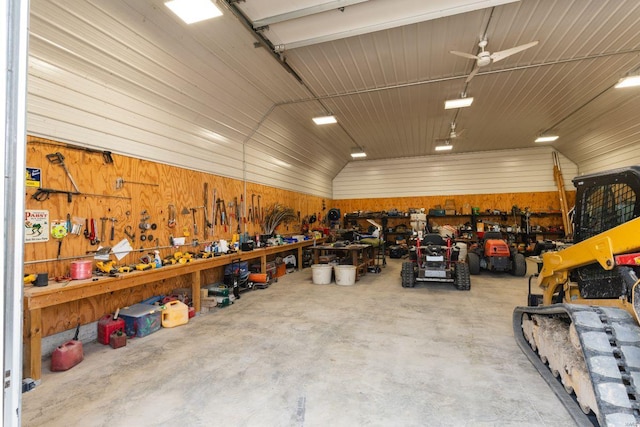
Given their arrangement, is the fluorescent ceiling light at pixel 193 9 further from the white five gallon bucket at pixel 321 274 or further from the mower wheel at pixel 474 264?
the mower wheel at pixel 474 264

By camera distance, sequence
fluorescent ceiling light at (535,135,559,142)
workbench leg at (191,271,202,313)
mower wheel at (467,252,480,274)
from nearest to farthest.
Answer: workbench leg at (191,271,202,313), mower wheel at (467,252,480,274), fluorescent ceiling light at (535,135,559,142)

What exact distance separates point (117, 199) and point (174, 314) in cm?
170

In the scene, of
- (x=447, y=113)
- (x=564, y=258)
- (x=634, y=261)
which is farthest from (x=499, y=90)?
(x=634, y=261)

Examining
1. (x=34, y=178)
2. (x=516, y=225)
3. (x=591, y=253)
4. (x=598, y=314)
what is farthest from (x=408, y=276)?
(x=516, y=225)

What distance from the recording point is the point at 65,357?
9.31 ft

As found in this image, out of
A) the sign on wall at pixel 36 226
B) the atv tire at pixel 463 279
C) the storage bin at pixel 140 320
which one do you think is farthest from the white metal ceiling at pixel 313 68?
the atv tire at pixel 463 279

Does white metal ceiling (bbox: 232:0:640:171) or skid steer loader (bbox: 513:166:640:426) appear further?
white metal ceiling (bbox: 232:0:640:171)

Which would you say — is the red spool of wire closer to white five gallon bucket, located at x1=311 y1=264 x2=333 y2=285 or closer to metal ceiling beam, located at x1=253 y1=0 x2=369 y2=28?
metal ceiling beam, located at x1=253 y1=0 x2=369 y2=28

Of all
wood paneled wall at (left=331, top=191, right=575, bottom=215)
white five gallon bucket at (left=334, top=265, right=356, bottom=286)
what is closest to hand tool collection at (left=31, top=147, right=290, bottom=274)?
white five gallon bucket at (left=334, top=265, right=356, bottom=286)

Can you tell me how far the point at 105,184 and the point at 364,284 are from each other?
4919mm

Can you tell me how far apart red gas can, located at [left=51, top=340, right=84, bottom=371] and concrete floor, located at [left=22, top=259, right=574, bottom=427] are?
0.21 feet

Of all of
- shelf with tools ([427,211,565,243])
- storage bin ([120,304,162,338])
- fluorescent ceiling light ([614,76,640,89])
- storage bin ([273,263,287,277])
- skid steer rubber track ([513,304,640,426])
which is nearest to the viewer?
skid steer rubber track ([513,304,640,426])

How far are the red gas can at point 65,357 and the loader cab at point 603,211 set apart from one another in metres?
A: 4.67

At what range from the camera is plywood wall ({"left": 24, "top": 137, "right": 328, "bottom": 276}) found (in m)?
3.12
